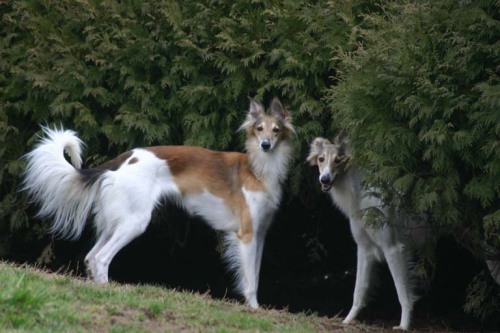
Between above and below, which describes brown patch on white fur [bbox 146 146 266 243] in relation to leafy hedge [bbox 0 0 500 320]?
below

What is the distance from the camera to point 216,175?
8.66 metres

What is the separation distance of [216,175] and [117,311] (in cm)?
316

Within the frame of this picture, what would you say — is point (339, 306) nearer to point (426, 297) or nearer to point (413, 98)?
point (426, 297)

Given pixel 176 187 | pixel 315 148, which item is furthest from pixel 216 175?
pixel 315 148

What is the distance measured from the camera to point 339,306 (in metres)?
10.4

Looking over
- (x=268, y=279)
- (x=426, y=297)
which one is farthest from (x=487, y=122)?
(x=268, y=279)

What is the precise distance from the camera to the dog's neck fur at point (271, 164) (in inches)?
338

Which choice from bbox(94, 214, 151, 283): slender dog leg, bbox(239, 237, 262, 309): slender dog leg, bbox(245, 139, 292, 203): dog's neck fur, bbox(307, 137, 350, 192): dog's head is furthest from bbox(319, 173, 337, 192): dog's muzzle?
bbox(94, 214, 151, 283): slender dog leg

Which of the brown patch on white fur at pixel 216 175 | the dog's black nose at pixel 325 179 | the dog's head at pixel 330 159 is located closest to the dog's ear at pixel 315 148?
the dog's head at pixel 330 159

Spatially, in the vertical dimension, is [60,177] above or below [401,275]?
above

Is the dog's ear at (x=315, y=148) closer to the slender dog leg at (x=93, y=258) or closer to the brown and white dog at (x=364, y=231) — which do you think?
the brown and white dog at (x=364, y=231)

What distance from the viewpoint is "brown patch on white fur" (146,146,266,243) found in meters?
8.52

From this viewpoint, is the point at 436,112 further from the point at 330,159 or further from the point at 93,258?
the point at 93,258

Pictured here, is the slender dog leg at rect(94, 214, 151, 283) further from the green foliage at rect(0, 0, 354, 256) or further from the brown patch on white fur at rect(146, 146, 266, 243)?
the green foliage at rect(0, 0, 354, 256)
